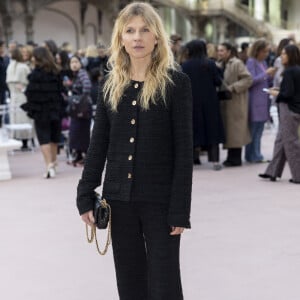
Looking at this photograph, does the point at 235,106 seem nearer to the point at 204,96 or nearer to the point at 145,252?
the point at 204,96

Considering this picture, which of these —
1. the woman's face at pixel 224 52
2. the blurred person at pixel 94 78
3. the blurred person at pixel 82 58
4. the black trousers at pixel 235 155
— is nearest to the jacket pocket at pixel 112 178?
the black trousers at pixel 235 155

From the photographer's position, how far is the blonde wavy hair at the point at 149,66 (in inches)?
102

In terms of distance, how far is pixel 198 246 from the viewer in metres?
4.66

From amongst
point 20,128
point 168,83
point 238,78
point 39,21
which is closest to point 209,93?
point 238,78

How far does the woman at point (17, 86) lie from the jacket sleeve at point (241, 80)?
346 centimetres

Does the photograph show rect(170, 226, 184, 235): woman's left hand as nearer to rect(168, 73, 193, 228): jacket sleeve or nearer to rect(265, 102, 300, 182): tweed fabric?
rect(168, 73, 193, 228): jacket sleeve

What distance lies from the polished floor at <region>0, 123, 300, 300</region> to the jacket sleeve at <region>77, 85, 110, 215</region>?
1.15 m

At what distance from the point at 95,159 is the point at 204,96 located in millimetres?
5214

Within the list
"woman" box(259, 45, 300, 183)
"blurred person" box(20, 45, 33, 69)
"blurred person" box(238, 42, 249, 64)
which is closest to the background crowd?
"woman" box(259, 45, 300, 183)

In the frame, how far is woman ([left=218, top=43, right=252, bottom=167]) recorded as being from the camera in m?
8.11

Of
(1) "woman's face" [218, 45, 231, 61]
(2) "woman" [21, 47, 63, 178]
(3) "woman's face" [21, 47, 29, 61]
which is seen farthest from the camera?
(3) "woman's face" [21, 47, 29, 61]

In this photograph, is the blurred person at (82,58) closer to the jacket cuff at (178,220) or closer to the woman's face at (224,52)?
the woman's face at (224,52)

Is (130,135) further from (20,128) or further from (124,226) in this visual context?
(20,128)

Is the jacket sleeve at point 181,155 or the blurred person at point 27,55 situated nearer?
the jacket sleeve at point 181,155
